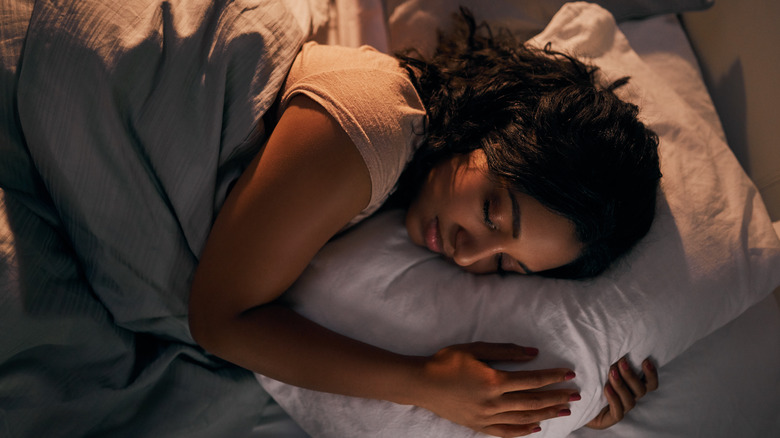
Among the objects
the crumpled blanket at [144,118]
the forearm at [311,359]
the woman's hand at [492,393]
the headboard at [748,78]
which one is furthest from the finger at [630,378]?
the crumpled blanket at [144,118]

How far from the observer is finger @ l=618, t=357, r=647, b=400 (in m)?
1.00

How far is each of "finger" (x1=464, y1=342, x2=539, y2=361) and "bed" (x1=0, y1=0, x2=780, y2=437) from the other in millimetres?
23

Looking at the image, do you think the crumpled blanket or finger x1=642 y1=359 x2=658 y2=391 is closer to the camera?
the crumpled blanket

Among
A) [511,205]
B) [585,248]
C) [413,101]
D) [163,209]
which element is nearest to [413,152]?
[413,101]

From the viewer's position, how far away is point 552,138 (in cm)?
89

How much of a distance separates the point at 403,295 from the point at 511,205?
0.26 meters

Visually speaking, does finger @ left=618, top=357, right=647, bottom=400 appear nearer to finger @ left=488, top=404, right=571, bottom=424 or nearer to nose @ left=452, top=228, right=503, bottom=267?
finger @ left=488, top=404, right=571, bottom=424

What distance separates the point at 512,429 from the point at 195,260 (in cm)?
64

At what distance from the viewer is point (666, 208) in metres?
1.01

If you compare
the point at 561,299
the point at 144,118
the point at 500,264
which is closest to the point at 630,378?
the point at 561,299

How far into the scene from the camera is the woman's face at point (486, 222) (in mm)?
885

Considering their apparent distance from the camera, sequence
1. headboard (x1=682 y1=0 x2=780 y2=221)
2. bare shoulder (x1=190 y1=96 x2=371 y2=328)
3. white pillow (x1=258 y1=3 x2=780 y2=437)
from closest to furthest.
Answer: bare shoulder (x1=190 y1=96 x2=371 y2=328) < white pillow (x1=258 y1=3 x2=780 y2=437) < headboard (x1=682 y1=0 x2=780 y2=221)

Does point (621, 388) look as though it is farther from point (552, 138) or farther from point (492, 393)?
point (552, 138)

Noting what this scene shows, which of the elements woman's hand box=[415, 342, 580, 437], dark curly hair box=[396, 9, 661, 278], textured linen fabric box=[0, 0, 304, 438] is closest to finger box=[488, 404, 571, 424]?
woman's hand box=[415, 342, 580, 437]
